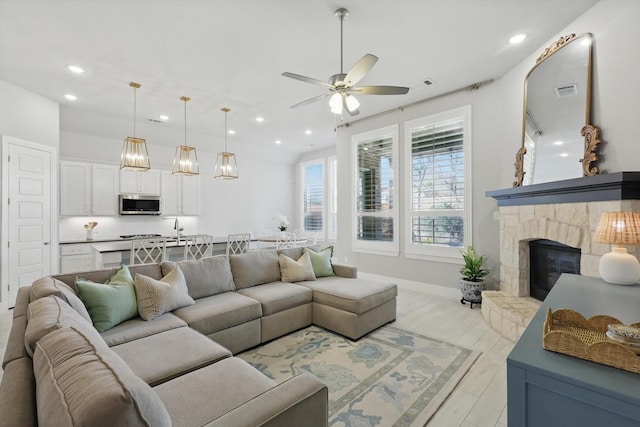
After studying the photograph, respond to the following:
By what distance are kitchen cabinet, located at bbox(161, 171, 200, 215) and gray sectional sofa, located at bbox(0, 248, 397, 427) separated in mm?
3866

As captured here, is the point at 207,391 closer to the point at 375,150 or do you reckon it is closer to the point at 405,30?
the point at 405,30

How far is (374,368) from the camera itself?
248 cm

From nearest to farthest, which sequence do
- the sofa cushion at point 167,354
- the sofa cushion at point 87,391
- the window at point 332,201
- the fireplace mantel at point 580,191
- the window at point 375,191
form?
the sofa cushion at point 87,391 → the sofa cushion at point 167,354 → the fireplace mantel at point 580,191 → the window at point 375,191 → the window at point 332,201

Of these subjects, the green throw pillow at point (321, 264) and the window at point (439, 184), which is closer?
the green throw pillow at point (321, 264)

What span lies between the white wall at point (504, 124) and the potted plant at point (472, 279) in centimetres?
27

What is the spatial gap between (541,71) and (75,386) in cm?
440

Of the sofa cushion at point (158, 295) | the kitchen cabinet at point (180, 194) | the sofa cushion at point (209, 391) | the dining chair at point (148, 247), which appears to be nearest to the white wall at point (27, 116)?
the kitchen cabinet at point (180, 194)

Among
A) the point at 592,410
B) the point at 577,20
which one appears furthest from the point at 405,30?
the point at 592,410

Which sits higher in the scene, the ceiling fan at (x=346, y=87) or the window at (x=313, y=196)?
the ceiling fan at (x=346, y=87)

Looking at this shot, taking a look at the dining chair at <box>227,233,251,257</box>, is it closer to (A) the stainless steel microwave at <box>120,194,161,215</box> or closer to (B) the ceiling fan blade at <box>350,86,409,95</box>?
(A) the stainless steel microwave at <box>120,194,161,215</box>

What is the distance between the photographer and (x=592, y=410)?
842 mm

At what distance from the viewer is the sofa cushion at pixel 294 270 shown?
363cm

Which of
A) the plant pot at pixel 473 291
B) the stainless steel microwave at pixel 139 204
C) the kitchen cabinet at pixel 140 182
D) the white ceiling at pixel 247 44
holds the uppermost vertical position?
the white ceiling at pixel 247 44

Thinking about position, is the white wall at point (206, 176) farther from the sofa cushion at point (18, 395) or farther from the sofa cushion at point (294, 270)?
the sofa cushion at point (18, 395)
